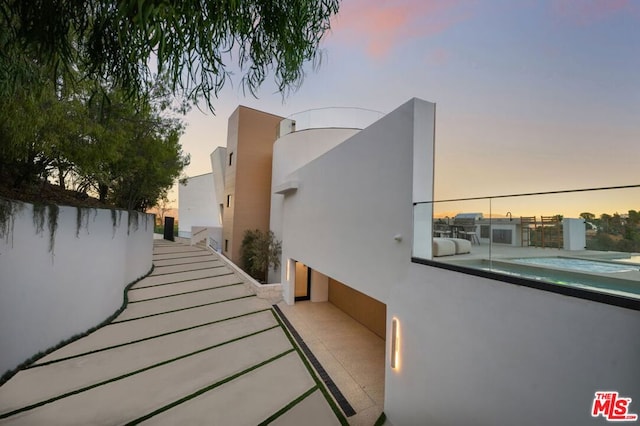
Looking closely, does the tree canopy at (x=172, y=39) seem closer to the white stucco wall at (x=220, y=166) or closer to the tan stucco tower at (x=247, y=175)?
the tan stucco tower at (x=247, y=175)

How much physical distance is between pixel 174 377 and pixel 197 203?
19.1 metres

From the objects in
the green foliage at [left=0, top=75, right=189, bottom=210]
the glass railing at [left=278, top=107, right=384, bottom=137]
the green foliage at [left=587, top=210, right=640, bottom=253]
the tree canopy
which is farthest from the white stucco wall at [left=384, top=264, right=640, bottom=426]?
the glass railing at [left=278, top=107, right=384, bottom=137]

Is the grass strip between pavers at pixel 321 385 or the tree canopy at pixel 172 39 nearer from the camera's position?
the tree canopy at pixel 172 39

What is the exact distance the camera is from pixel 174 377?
4.86 metres

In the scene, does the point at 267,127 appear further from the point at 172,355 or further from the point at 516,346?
the point at 516,346

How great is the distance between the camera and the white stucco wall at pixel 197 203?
21812 mm

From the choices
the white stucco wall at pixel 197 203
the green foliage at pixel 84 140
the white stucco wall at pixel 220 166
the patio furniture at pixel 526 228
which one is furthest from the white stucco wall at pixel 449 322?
the white stucco wall at pixel 197 203

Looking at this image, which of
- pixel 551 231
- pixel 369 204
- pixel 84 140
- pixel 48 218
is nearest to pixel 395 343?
pixel 369 204

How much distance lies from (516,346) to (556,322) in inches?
20.2

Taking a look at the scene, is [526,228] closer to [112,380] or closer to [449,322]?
[449,322]

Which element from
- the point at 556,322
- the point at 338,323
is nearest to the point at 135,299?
the point at 338,323

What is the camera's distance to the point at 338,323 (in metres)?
8.81

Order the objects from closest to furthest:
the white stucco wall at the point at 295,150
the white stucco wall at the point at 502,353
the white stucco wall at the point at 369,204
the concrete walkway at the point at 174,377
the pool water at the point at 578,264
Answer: the white stucco wall at the point at 502,353
the pool water at the point at 578,264
the concrete walkway at the point at 174,377
the white stucco wall at the point at 369,204
the white stucco wall at the point at 295,150

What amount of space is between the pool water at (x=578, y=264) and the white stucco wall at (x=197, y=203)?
21650 mm
